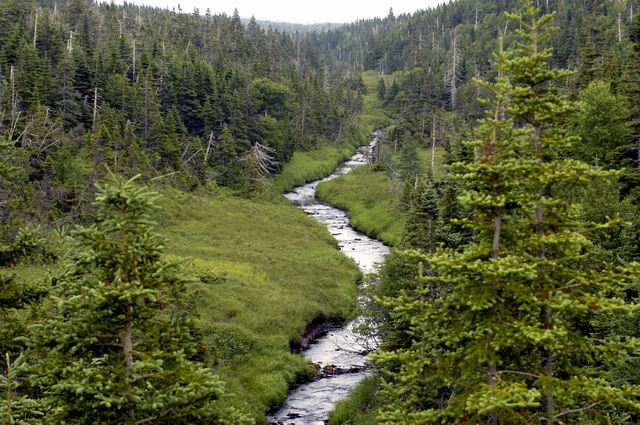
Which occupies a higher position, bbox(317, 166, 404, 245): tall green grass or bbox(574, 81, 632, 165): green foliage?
bbox(574, 81, 632, 165): green foliage

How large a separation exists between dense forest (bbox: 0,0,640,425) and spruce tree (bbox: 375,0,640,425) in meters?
0.06

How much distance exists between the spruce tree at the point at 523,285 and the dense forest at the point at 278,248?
0.06 meters

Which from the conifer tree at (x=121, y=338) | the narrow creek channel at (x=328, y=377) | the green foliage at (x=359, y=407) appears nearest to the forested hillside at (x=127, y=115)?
the narrow creek channel at (x=328, y=377)

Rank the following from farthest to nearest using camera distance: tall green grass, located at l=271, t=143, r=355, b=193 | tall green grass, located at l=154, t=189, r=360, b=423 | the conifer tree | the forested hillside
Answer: tall green grass, located at l=271, t=143, r=355, b=193 → the forested hillside → tall green grass, located at l=154, t=189, r=360, b=423 → the conifer tree

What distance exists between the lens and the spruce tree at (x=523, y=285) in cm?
1081

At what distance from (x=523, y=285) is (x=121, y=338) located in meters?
8.11

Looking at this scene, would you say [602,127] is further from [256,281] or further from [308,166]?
[308,166]

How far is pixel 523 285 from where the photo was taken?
1131 centimetres

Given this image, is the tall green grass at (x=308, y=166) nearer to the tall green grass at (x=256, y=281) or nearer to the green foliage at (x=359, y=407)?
the tall green grass at (x=256, y=281)

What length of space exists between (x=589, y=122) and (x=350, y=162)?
2726 inches

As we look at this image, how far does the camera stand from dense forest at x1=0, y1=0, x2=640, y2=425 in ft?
33.1

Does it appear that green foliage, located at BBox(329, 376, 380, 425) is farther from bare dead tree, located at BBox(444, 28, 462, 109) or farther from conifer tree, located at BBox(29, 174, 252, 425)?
bare dead tree, located at BBox(444, 28, 462, 109)

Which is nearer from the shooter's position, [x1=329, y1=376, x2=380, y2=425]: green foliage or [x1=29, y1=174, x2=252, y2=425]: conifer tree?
[x1=29, y1=174, x2=252, y2=425]: conifer tree

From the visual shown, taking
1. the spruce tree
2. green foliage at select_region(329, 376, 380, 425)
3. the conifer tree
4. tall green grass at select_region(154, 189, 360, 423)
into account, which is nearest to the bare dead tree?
tall green grass at select_region(154, 189, 360, 423)
